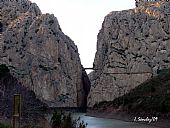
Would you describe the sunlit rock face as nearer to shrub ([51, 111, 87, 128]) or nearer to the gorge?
the gorge

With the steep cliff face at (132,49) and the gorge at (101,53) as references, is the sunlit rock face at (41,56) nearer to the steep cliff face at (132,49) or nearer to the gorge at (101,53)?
the gorge at (101,53)

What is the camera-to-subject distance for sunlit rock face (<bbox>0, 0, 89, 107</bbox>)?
362 feet

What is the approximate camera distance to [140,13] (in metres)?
113

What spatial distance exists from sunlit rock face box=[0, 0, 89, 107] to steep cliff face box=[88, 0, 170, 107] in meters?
9.20

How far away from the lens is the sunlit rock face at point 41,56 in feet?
362

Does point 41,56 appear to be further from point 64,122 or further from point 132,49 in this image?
point 64,122

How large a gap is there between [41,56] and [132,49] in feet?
98.6

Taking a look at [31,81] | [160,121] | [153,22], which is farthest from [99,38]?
[160,121]

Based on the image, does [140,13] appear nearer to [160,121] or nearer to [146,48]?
[146,48]

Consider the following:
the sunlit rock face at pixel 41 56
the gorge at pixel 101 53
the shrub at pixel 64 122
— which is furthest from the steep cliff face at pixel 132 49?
the shrub at pixel 64 122

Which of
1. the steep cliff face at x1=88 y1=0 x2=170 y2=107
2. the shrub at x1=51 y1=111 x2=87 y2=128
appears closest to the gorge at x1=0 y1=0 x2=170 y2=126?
the steep cliff face at x1=88 y1=0 x2=170 y2=107

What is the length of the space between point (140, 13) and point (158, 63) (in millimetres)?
18829

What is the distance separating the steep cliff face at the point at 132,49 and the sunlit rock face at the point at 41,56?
9.20m

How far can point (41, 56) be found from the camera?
112812 mm
